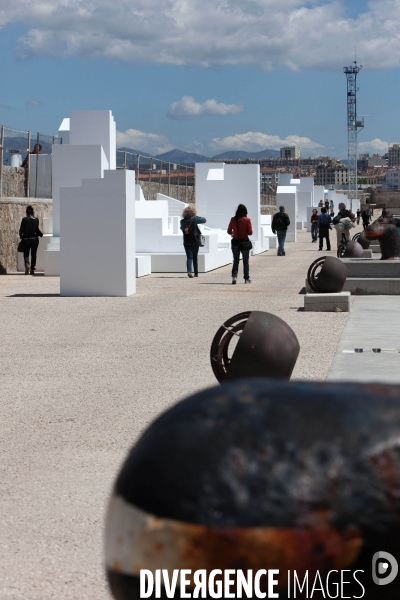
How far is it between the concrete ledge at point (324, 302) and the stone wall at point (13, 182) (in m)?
12.9

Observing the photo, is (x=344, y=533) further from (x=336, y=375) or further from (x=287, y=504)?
(x=336, y=375)

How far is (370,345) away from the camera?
1030 cm

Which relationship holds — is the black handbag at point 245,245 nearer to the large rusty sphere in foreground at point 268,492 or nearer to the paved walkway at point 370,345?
the paved walkway at point 370,345

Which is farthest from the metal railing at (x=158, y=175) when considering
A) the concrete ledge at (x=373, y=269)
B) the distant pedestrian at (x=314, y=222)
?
the concrete ledge at (x=373, y=269)

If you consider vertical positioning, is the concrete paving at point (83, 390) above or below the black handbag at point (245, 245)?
below

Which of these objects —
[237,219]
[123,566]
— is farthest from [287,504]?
[237,219]

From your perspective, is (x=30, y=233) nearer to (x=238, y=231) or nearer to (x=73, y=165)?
(x=73, y=165)

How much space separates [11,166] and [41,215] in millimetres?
1684

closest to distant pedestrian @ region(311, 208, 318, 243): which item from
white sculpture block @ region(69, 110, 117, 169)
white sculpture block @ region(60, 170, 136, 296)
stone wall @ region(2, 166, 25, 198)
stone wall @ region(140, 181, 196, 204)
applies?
stone wall @ region(140, 181, 196, 204)

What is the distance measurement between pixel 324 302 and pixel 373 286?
12.2ft

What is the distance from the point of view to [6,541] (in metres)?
4.10

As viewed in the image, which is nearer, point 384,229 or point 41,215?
point 384,229

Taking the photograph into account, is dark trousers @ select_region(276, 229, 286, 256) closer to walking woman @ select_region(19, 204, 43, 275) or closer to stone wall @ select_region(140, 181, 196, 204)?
stone wall @ select_region(140, 181, 196, 204)

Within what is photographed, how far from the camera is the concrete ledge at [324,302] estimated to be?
564 inches
